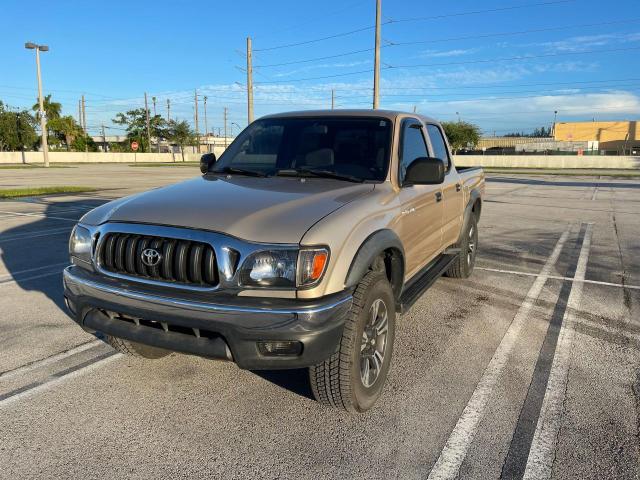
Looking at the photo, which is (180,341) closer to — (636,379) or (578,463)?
(578,463)

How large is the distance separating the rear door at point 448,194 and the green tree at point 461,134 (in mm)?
80500

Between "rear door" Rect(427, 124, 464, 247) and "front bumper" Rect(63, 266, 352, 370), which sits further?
"rear door" Rect(427, 124, 464, 247)

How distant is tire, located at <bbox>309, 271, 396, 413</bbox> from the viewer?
2850 millimetres

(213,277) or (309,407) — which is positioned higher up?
(213,277)

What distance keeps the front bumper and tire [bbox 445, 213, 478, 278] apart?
3400mm

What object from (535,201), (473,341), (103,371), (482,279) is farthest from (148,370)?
(535,201)

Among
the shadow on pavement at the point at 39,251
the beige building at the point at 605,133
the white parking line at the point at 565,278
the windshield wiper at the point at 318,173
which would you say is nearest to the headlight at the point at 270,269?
the windshield wiper at the point at 318,173

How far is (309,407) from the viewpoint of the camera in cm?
319

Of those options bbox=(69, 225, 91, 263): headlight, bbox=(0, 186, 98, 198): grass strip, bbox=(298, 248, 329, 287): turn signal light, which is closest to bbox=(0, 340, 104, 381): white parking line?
bbox=(69, 225, 91, 263): headlight

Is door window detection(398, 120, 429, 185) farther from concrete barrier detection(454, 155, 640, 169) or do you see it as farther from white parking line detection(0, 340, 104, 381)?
concrete barrier detection(454, 155, 640, 169)

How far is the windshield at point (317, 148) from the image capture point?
400 cm

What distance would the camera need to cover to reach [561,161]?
5519cm

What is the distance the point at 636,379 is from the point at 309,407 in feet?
7.66

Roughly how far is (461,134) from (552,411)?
8786 centimetres
